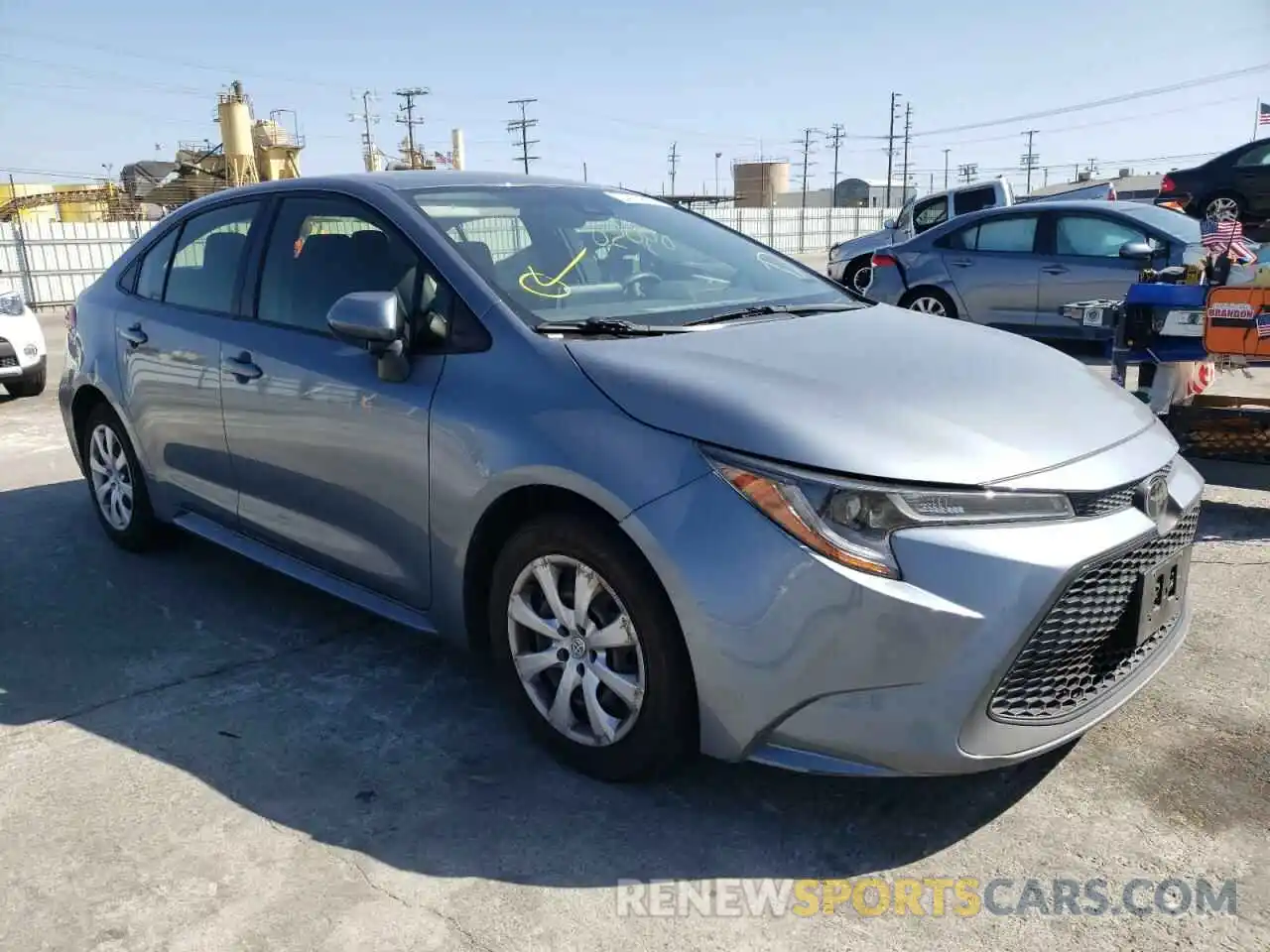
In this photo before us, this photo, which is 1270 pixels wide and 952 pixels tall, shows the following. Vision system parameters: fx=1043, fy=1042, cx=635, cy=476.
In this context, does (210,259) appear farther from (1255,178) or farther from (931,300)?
(1255,178)

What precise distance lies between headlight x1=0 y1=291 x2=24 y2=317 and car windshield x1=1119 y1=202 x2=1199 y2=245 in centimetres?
985

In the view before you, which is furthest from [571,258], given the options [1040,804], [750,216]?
[750,216]

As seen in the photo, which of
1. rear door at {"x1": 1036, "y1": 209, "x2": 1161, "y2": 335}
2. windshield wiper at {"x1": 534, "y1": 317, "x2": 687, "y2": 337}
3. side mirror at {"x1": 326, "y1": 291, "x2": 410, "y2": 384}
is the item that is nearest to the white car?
side mirror at {"x1": 326, "y1": 291, "x2": 410, "y2": 384}

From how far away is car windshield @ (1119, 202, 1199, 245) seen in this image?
9.31 metres

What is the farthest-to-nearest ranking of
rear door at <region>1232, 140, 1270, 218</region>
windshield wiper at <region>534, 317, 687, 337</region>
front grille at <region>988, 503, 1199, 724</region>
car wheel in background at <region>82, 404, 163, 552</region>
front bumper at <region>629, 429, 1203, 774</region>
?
rear door at <region>1232, 140, 1270, 218</region>
car wheel in background at <region>82, 404, 163, 552</region>
windshield wiper at <region>534, 317, 687, 337</region>
front grille at <region>988, 503, 1199, 724</region>
front bumper at <region>629, 429, 1203, 774</region>

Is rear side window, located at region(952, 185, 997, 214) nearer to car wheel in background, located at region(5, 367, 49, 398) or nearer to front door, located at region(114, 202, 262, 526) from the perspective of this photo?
car wheel in background, located at region(5, 367, 49, 398)

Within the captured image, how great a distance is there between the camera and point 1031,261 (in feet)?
32.2

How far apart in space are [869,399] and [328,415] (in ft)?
5.72

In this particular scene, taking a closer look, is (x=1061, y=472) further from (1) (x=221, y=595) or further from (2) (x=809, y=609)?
(1) (x=221, y=595)

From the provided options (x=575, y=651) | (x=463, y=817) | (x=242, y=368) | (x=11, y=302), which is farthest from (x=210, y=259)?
(x=11, y=302)

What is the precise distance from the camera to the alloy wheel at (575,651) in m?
2.62

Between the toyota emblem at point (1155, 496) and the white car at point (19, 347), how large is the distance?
9.15m

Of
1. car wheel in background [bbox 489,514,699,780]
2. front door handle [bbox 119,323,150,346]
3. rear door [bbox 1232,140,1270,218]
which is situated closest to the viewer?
car wheel in background [bbox 489,514,699,780]

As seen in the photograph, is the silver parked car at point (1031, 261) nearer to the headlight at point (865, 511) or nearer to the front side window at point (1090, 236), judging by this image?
the front side window at point (1090, 236)
